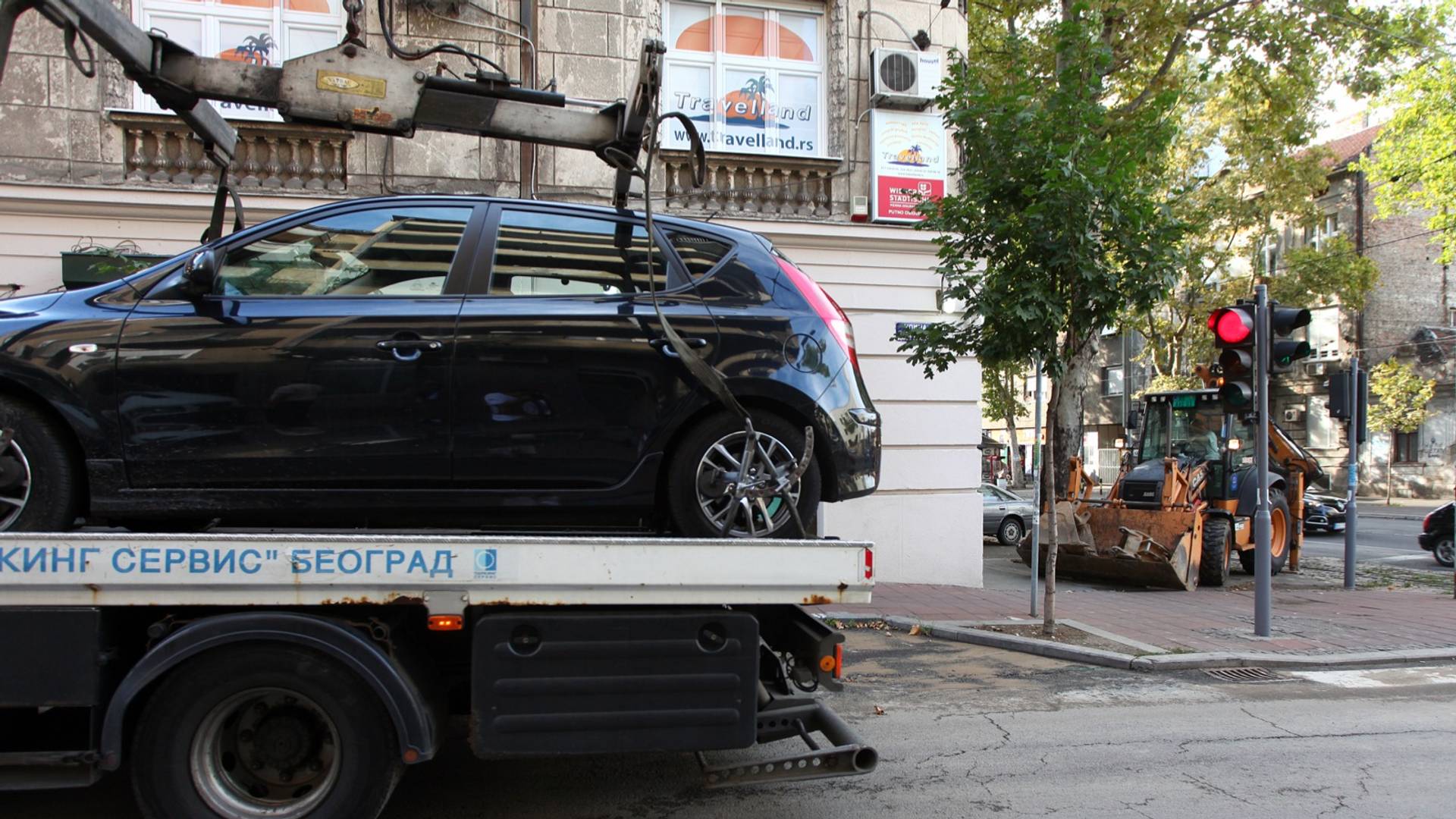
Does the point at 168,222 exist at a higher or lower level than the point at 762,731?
higher

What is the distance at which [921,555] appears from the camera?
36.7 feet

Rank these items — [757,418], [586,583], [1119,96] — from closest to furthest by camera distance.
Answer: [586,583] → [757,418] → [1119,96]

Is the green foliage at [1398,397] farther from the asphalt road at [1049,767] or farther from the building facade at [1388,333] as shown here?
the asphalt road at [1049,767]

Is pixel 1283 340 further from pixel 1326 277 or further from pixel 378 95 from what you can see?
pixel 1326 277

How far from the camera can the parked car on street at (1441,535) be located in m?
16.0

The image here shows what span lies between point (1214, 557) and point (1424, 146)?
1810 centimetres

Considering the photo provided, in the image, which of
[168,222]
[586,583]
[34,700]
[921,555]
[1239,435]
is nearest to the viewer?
[34,700]

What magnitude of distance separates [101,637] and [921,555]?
29.7 ft

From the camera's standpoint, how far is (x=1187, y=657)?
7629 millimetres

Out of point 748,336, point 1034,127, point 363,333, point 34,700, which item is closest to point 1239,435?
point 1034,127

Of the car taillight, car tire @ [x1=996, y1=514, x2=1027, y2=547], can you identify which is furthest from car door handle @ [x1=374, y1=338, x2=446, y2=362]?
car tire @ [x1=996, y1=514, x2=1027, y2=547]

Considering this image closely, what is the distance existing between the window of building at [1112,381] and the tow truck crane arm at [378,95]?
156 ft

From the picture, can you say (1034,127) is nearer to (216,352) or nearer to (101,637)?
(216,352)

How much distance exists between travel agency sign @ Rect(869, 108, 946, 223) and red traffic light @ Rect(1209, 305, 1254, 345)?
3.51 metres
